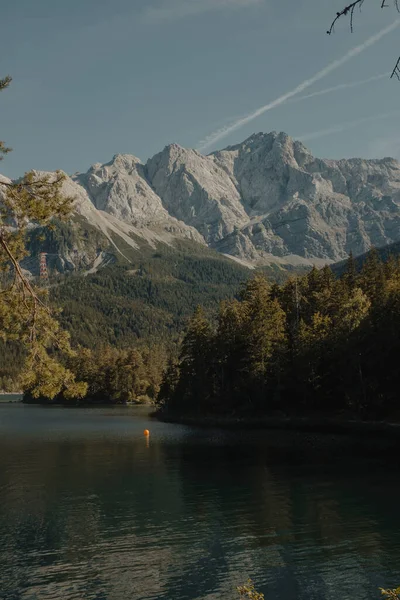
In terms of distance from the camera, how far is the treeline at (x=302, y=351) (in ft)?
294

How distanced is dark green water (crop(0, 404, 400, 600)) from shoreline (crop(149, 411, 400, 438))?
1923 cm

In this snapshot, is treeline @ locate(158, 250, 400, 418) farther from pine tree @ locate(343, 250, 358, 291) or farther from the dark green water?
the dark green water

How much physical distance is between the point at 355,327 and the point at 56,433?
5451cm

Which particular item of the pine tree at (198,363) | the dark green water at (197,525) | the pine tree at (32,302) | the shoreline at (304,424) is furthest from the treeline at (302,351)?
the pine tree at (32,302)

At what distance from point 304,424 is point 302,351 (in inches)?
504

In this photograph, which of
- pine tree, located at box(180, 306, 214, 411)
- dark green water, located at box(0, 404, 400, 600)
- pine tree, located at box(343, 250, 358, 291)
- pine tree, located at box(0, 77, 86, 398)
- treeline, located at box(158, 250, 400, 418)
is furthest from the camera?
pine tree, located at box(343, 250, 358, 291)

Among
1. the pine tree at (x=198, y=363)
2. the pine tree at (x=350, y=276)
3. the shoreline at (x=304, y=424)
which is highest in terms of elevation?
the pine tree at (x=350, y=276)

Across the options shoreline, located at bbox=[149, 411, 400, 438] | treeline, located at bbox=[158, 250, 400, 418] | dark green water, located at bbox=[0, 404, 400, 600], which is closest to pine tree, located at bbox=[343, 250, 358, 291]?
treeline, located at bbox=[158, 250, 400, 418]

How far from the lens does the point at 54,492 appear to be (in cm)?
4741

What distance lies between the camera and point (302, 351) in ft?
327

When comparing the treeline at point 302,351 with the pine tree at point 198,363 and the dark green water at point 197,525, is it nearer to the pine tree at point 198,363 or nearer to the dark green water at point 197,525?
the pine tree at point 198,363

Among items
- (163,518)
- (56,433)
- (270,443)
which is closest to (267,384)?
(270,443)

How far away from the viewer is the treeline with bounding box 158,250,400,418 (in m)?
89.6

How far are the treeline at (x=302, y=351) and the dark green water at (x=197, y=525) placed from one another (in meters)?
27.8
